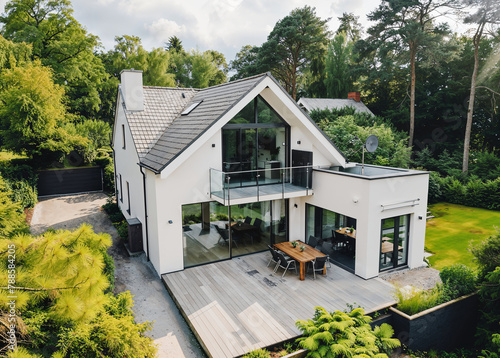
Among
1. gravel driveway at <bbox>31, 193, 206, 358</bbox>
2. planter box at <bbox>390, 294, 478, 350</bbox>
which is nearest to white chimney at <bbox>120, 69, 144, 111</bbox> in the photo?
gravel driveway at <bbox>31, 193, 206, 358</bbox>

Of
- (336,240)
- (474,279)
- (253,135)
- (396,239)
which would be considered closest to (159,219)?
(253,135)

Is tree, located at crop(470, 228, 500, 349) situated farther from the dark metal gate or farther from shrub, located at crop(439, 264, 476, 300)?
the dark metal gate

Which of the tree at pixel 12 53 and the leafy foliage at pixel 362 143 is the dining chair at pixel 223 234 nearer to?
the leafy foliage at pixel 362 143

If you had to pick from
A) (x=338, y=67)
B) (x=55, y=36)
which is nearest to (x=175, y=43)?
(x=55, y=36)

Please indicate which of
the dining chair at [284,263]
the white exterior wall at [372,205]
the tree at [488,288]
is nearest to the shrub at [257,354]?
the dining chair at [284,263]

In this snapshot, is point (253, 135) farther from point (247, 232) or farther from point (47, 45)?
point (47, 45)

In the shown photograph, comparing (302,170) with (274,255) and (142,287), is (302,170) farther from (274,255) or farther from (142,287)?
(142,287)

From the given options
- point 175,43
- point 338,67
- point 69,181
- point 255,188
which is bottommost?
point 69,181
